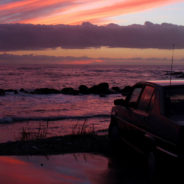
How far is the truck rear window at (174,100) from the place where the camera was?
16.1ft

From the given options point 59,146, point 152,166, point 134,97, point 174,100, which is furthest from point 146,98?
point 59,146

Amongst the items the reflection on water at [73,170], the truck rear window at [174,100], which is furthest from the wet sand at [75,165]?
the truck rear window at [174,100]

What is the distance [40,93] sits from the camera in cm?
3170

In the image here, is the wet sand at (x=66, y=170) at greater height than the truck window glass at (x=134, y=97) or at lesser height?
lesser

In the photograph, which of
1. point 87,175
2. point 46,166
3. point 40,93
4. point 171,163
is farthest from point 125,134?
point 40,93

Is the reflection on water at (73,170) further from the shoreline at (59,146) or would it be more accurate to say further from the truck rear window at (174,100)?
the truck rear window at (174,100)

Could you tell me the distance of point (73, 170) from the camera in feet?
19.5

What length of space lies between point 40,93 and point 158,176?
2750 centimetres

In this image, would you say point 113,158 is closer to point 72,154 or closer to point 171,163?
point 72,154

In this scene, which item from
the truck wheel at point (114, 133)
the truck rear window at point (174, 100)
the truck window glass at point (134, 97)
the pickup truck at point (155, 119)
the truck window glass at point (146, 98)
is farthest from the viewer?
the truck wheel at point (114, 133)

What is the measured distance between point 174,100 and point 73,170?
2306mm

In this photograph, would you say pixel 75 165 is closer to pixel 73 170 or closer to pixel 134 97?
pixel 73 170

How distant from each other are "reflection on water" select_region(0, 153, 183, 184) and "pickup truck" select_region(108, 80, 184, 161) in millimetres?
444

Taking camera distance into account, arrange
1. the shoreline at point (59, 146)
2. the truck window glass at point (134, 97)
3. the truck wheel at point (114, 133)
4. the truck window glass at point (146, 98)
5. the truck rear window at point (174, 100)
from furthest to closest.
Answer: the shoreline at point (59, 146), the truck wheel at point (114, 133), the truck window glass at point (134, 97), the truck window glass at point (146, 98), the truck rear window at point (174, 100)
